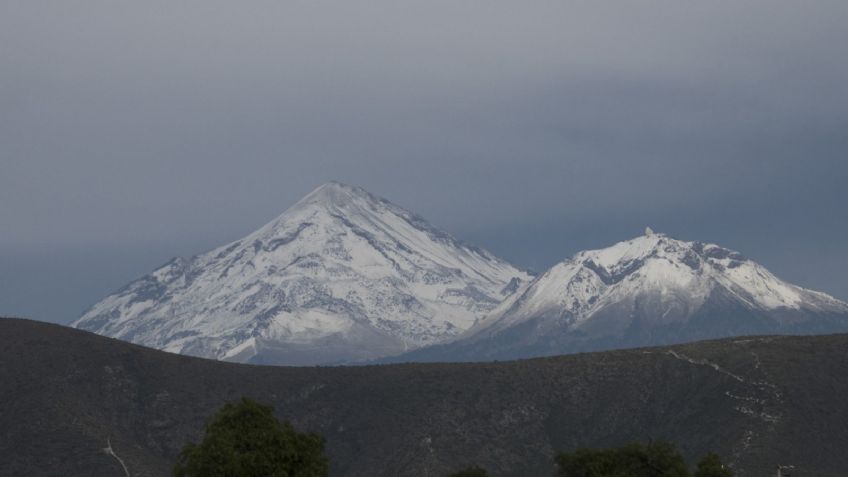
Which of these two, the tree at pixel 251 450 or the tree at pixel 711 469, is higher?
the tree at pixel 251 450

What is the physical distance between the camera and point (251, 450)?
419 ft

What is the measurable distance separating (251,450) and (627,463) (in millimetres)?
39667

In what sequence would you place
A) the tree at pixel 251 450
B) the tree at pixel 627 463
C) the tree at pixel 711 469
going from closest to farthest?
the tree at pixel 251 450 → the tree at pixel 627 463 → the tree at pixel 711 469

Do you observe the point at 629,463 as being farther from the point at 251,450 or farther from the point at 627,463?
the point at 251,450

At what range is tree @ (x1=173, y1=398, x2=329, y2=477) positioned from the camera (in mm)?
125375

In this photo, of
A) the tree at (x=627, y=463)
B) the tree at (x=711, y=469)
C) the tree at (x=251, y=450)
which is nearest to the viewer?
the tree at (x=251, y=450)

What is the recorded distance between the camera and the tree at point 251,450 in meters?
125

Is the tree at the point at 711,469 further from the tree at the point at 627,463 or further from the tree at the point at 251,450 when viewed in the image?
the tree at the point at 251,450

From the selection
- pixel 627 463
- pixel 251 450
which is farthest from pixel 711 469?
pixel 251 450

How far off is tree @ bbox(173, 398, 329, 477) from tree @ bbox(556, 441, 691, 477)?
2753 cm

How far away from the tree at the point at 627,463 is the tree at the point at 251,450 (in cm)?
2753

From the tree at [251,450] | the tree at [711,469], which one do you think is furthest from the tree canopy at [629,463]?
the tree at [251,450]

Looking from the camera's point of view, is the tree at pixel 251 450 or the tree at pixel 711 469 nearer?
the tree at pixel 251 450

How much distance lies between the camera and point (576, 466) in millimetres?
145625
